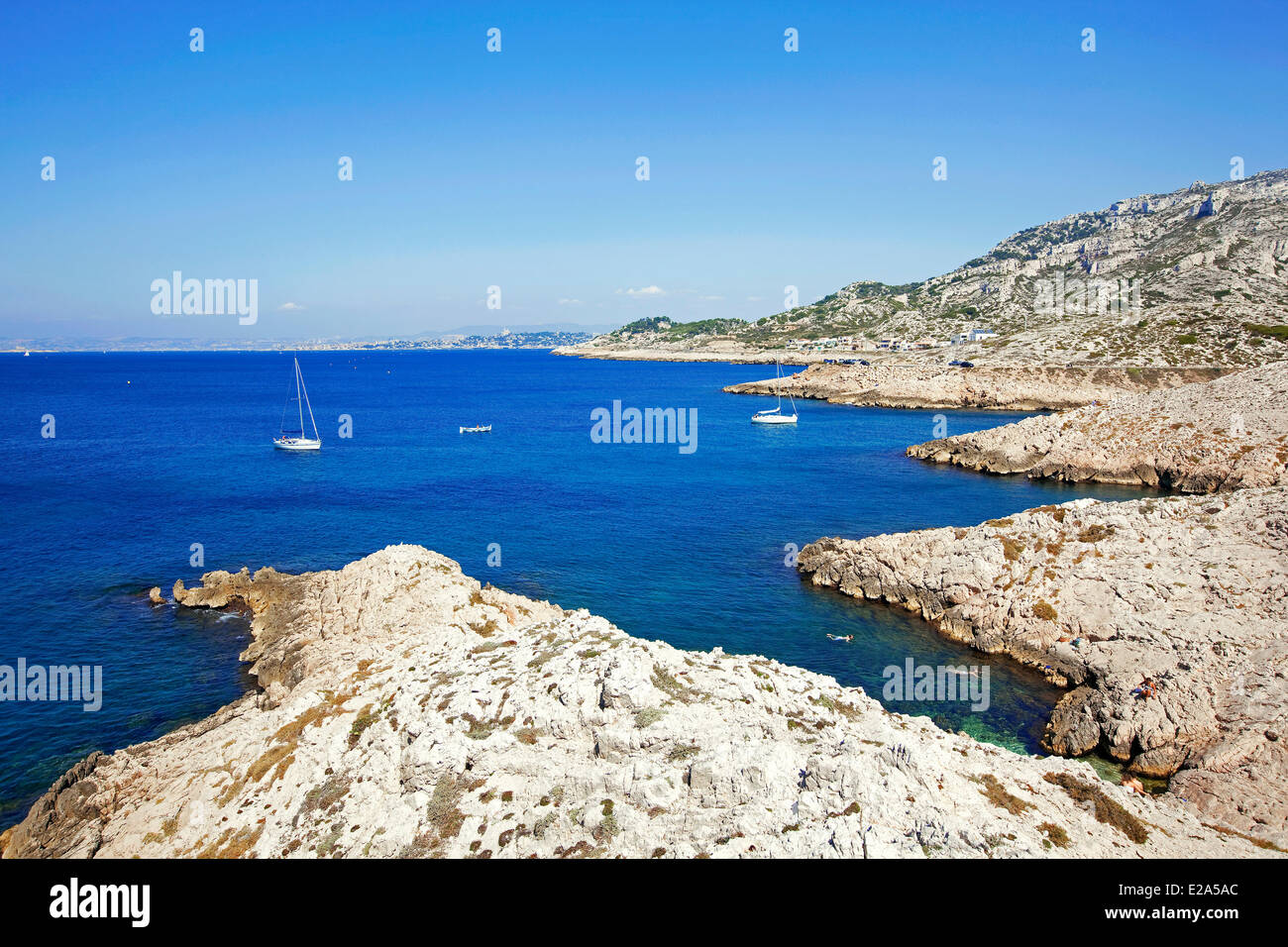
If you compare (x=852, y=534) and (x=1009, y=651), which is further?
(x=852, y=534)

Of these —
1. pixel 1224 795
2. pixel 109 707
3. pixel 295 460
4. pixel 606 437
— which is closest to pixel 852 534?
pixel 1224 795

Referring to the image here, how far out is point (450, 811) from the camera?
1480 cm

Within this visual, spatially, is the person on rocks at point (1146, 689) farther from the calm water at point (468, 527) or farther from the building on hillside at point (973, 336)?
the building on hillside at point (973, 336)

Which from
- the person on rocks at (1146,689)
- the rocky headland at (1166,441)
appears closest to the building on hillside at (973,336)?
the rocky headland at (1166,441)

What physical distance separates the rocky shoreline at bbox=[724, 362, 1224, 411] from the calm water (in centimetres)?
753

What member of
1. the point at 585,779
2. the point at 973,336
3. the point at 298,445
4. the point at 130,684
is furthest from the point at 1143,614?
the point at 973,336

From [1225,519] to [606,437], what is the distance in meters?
68.1

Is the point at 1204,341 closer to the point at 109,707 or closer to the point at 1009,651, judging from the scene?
the point at 1009,651

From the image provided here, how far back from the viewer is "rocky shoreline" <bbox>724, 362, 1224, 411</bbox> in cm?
10144

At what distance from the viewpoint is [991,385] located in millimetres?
110625

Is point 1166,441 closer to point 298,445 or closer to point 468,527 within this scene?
point 468,527

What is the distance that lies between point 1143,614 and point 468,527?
38.8 metres

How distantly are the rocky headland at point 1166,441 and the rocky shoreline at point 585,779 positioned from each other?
45119mm

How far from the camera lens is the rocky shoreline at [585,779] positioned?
13.7 meters
